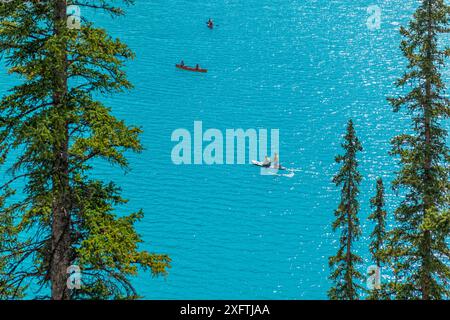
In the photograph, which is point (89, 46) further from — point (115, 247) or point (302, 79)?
point (302, 79)

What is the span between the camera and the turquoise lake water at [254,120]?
4709cm

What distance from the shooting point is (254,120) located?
230 feet

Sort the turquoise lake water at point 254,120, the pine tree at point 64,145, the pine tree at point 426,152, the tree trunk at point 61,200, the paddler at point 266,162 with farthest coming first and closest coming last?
the paddler at point 266,162 → the turquoise lake water at point 254,120 → the pine tree at point 426,152 → the tree trunk at point 61,200 → the pine tree at point 64,145

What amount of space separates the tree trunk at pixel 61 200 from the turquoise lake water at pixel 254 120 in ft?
94.1

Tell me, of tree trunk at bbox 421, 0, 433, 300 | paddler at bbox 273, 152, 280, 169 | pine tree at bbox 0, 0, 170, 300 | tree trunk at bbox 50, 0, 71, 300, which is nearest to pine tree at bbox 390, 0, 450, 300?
tree trunk at bbox 421, 0, 433, 300

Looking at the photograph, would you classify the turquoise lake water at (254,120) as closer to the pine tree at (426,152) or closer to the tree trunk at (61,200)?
the pine tree at (426,152)

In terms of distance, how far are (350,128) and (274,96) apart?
4782 cm

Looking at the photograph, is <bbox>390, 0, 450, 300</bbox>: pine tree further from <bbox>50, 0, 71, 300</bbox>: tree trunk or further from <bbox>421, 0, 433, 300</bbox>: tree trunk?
<bbox>50, 0, 71, 300</bbox>: tree trunk

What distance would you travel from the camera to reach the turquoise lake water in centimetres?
4709

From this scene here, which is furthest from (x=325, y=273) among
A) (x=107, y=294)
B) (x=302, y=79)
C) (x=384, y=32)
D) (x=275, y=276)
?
(x=384, y=32)

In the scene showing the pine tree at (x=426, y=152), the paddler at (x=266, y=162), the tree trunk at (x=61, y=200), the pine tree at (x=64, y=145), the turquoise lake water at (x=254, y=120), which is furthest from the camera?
the paddler at (x=266, y=162)

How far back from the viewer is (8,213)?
13.7 m

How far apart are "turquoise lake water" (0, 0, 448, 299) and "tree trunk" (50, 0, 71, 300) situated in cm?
2869

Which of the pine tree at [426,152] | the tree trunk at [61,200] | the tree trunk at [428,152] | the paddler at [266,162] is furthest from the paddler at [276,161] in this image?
the tree trunk at [61,200]
